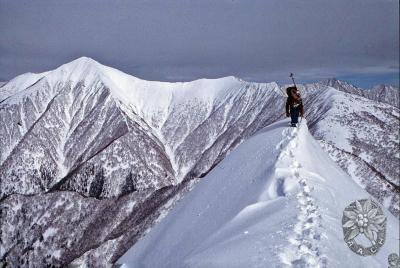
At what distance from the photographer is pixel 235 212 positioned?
14.7 metres

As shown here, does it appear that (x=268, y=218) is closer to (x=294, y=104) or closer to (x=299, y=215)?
(x=299, y=215)

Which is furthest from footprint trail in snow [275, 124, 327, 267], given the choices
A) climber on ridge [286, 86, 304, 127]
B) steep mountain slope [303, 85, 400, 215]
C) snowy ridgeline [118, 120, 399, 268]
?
steep mountain slope [303, 85, 400, 215]

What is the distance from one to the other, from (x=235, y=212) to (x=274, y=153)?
365cm

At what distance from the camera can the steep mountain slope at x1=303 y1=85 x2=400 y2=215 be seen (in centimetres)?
9088

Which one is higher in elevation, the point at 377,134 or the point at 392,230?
the point at 392,230

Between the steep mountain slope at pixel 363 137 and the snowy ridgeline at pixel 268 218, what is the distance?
76.2 meters

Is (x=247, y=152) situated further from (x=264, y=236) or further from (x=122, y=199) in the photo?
(x=122, y=199)

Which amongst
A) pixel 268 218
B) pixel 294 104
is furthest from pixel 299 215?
pixel 294 104

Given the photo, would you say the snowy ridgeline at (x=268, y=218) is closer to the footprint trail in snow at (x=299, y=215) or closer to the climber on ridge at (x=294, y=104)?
the footprint trail in snow at (x=299, y=215)

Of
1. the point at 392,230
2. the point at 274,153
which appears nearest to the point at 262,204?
the point at 274,153

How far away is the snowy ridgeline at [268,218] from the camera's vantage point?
1172 centimetres

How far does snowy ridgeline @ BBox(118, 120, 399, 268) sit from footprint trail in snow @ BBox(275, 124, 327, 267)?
3 centimetres

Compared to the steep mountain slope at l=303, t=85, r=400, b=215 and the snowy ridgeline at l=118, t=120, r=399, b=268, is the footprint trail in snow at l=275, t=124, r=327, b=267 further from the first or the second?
the steep mountain slope at l=303, t=85, r=400, b=215

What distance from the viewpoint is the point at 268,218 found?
13.2 meters
